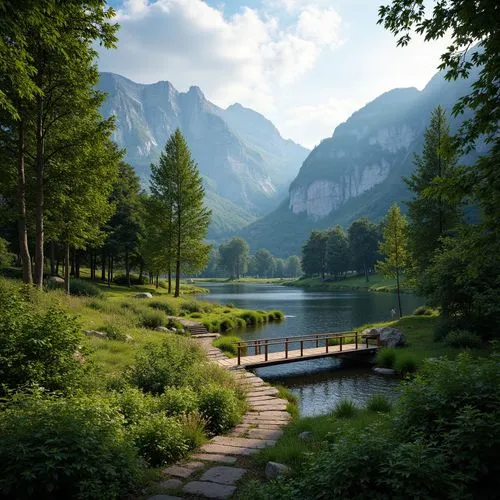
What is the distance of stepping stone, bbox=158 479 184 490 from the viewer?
6.32 meters

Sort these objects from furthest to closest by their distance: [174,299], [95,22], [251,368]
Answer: [174,299] < [251,368] < [95,22]

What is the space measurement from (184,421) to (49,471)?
12.6 ft

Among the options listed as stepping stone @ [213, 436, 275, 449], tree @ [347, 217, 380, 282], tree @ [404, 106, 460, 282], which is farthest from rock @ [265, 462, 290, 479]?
tree @ [347, 217, 380, 282]

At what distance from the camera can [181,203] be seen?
41.3m

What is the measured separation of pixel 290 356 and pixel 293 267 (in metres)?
168

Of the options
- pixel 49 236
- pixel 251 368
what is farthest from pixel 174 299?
pixel 251 368

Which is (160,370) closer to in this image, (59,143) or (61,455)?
(61,455)

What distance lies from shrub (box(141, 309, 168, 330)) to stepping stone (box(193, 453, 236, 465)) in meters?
17.9

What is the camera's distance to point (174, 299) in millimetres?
37094

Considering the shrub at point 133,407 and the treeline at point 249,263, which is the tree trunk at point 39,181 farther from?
the treeline at point 249,263

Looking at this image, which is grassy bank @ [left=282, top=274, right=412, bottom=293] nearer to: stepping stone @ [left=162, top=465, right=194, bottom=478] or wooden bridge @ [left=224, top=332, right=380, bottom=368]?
wooden bridge @ [left=224, top=332, right=380, bottom=368]

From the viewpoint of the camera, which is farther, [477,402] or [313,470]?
[477,402]

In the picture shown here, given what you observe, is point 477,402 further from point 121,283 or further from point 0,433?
point 121,283

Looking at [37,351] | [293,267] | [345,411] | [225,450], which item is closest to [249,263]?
[293,267]
